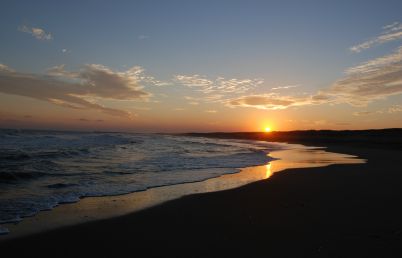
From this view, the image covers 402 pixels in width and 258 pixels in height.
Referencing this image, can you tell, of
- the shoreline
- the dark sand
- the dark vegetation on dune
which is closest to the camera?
the dark sand

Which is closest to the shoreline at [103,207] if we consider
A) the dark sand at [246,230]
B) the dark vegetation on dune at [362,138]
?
the dark sand at [246,230]

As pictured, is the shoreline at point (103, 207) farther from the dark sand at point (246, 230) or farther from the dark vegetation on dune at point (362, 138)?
the dark vegetation on dune at point (362, 138)

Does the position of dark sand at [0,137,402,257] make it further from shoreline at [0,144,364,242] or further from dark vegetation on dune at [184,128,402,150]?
dark vegetation on dune at [184,128,402,150]

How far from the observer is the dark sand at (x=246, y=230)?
5.38 meters

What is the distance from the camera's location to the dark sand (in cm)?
538


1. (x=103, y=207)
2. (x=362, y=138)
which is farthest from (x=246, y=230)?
(x=362, y=138)

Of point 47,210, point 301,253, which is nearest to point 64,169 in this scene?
point 47,210

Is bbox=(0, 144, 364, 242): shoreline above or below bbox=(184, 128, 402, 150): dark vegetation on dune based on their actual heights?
below

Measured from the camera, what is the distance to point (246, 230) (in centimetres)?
643

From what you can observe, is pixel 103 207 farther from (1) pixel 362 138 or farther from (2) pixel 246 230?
(1) pixel 362 138

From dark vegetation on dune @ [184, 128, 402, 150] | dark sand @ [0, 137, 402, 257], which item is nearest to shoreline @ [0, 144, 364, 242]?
dark sand @ [0, 137, 402, 257]

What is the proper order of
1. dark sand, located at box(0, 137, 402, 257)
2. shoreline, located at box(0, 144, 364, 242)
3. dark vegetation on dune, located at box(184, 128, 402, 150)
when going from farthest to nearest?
dark vegetation on dune, located at box(184, 128, 402, 150)
shoreline, located at box(0, 144, 364, 242)
dark sand, located at box(0, 137, 402, 257)

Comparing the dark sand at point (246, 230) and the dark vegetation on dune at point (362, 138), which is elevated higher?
the dark vegetation on dune at point (362, 138)

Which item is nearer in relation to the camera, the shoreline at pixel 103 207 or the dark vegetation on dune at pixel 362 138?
the shoreline at pixel 103 207
